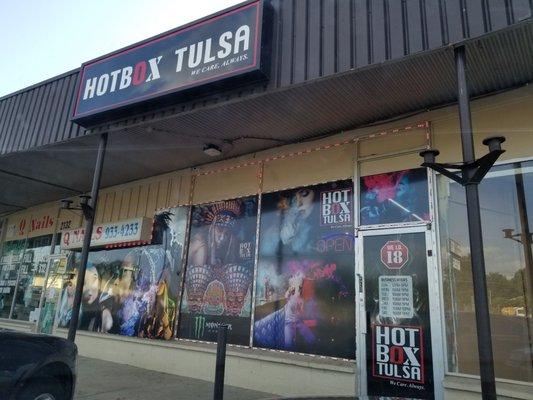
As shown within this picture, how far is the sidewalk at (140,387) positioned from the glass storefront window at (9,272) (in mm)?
6397

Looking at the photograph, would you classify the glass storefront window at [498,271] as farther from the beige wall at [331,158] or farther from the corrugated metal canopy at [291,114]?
the corrugated metal canopy at [291,114]

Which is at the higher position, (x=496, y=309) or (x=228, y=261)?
(x=228, y=261)

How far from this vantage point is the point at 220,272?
849 cm

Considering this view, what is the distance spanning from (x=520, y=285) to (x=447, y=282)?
86 centimetres

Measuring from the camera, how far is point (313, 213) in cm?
755

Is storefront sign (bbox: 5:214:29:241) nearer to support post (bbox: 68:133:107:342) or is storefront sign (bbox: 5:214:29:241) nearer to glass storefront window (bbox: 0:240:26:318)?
glass storefront window (bbox: 0:240:26:318)

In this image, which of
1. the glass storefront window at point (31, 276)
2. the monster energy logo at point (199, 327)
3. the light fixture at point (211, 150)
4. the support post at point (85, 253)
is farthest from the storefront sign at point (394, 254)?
the glass storefront window at point (31, 276)

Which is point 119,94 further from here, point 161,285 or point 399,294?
point 399,294

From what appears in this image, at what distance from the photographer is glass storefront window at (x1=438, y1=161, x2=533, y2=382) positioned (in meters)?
5.49

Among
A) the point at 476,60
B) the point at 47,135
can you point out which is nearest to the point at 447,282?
the point at 476,60

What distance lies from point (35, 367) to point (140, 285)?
4.97 m

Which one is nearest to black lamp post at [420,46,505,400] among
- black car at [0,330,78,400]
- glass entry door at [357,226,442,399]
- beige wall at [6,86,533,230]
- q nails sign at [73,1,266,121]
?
beige wall at [6,86,533,230]

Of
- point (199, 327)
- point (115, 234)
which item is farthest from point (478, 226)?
point (115, 234)

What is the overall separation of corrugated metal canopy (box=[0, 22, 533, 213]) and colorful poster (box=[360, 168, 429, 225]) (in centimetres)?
95
